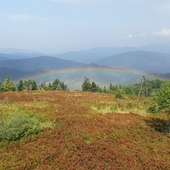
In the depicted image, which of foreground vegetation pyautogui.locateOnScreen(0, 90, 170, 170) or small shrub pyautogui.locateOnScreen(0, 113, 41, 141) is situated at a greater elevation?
small shrub pyautogui.locateOnScreen(0, 113, 41, 141)

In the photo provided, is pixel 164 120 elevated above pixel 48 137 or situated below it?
below

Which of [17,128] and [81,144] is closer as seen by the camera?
[81,144]

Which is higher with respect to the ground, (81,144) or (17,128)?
(17,128)

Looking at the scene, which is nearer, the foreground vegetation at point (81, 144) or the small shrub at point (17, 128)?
the foreground vegetation at point (81, 144)

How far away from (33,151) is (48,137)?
2.45 m

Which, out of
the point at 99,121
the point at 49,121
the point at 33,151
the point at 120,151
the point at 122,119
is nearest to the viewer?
the point at 33,151

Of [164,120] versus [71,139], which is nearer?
[71,139]

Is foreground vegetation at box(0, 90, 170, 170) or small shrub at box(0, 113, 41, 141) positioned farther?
small shrub at box(0, 113, 41, 141)

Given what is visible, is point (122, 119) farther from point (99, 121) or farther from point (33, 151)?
point (33, 151)

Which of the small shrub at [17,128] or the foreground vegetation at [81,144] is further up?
the small shrub at [17,128]

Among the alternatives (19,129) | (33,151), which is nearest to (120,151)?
(33,151)

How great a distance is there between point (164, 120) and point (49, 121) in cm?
1553

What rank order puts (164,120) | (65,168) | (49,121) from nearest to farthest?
(65,168) < (49,121) < (164,120)

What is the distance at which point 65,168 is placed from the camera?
14.8m
